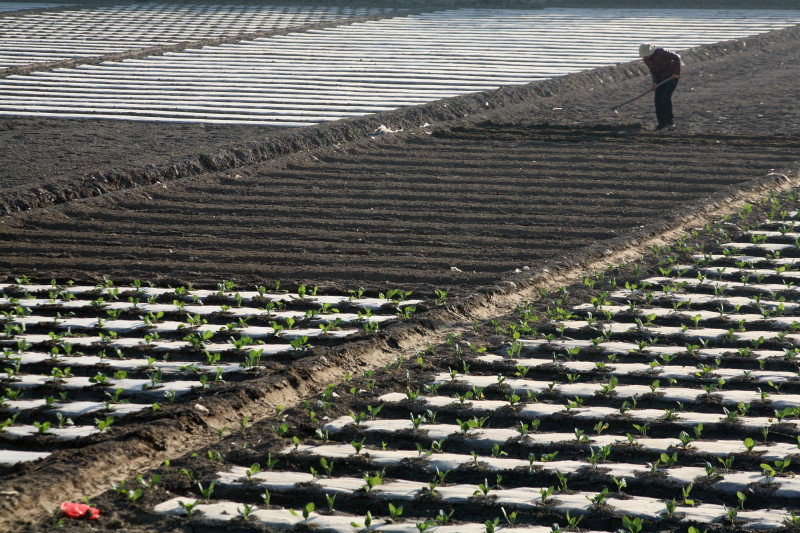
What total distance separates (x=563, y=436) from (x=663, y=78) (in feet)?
22.9

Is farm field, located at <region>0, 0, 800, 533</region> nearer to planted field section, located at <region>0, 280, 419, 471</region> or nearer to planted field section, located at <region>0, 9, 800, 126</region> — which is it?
planted field section, located at <region>0, 280, 419, 471</region>

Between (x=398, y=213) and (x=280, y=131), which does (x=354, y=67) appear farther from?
(x=398, y=213)

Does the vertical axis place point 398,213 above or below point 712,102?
below

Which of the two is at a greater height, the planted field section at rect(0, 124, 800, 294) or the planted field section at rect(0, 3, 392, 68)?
the planted field section at rect(0, 3, 392, 68)

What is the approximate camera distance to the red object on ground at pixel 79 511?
3211 mm

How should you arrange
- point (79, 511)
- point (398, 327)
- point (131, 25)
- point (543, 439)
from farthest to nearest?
point (131, 25) → point (398, 327) → point (543, 439) → point (79, 511)

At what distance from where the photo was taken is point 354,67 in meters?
14.1

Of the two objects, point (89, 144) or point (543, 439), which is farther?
point (89, 144)

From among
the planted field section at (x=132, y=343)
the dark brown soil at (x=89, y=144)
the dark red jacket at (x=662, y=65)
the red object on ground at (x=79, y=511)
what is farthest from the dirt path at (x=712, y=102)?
the red object on ground at (x=79, y=511)

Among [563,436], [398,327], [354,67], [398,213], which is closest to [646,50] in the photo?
[398,213]

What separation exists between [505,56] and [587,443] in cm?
1229

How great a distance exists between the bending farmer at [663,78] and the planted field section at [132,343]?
5.53 metres

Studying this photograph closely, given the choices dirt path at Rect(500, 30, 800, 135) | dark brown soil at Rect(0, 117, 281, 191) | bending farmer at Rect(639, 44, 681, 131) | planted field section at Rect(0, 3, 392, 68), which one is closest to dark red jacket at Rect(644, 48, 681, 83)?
bending farmer at Rect(639, 44, 681, 131)

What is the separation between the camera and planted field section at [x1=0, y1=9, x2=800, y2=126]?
36.2 ft
